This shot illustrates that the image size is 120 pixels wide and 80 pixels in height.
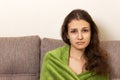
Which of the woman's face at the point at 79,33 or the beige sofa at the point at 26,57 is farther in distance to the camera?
the beige sofa at the point at 26,57

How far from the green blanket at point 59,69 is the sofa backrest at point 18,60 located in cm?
18

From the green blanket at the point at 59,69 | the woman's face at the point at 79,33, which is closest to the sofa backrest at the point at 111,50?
the green blanket at the point at 59,69

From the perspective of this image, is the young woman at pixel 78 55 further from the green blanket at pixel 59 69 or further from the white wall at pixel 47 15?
the white wall at pixel 47 15

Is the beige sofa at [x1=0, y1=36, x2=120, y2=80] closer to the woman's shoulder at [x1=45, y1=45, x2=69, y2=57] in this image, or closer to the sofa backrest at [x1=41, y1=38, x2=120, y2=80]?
the sofa backrest at [x1=41, y1=38, x2=120, y2=80]

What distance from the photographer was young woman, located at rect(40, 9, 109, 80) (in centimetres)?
169

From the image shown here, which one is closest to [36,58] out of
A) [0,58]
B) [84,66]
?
[0,58]

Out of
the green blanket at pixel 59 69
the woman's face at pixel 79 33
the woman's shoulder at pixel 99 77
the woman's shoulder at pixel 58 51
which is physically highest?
the woman's face at pixel 79 33

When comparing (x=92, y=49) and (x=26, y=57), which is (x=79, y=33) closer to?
(x=92, y=49)

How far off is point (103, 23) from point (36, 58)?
2.23ft

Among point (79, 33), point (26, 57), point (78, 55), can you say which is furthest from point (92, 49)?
point (26, 57)

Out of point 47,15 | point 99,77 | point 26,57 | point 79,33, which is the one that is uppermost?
point 47,15

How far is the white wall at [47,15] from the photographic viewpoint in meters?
2.12

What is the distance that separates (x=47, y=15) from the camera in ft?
7.02

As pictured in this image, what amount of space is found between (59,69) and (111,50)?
47 cm
